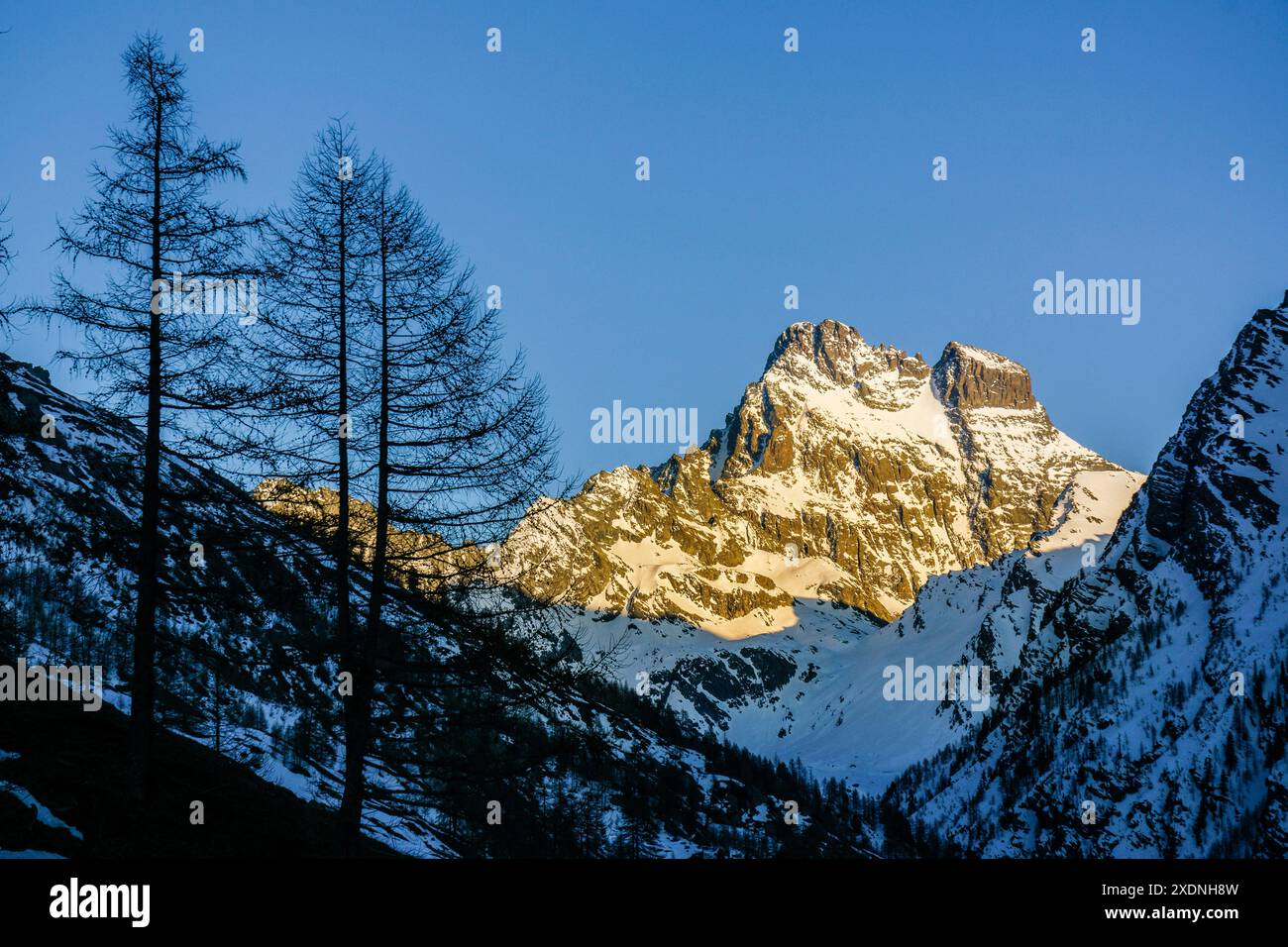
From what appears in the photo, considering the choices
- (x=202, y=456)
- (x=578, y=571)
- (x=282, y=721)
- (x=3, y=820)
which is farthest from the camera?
(x=282, y=721)

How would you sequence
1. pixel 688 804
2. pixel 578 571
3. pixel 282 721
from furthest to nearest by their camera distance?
pixel 688 804 < pixel 282 721 < pixel 578 571

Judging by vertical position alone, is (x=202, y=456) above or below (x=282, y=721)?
above

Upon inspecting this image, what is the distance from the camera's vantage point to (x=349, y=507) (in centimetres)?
1923

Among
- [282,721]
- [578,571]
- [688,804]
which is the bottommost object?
[688,804]

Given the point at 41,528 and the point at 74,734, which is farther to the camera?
the point at 74,734
